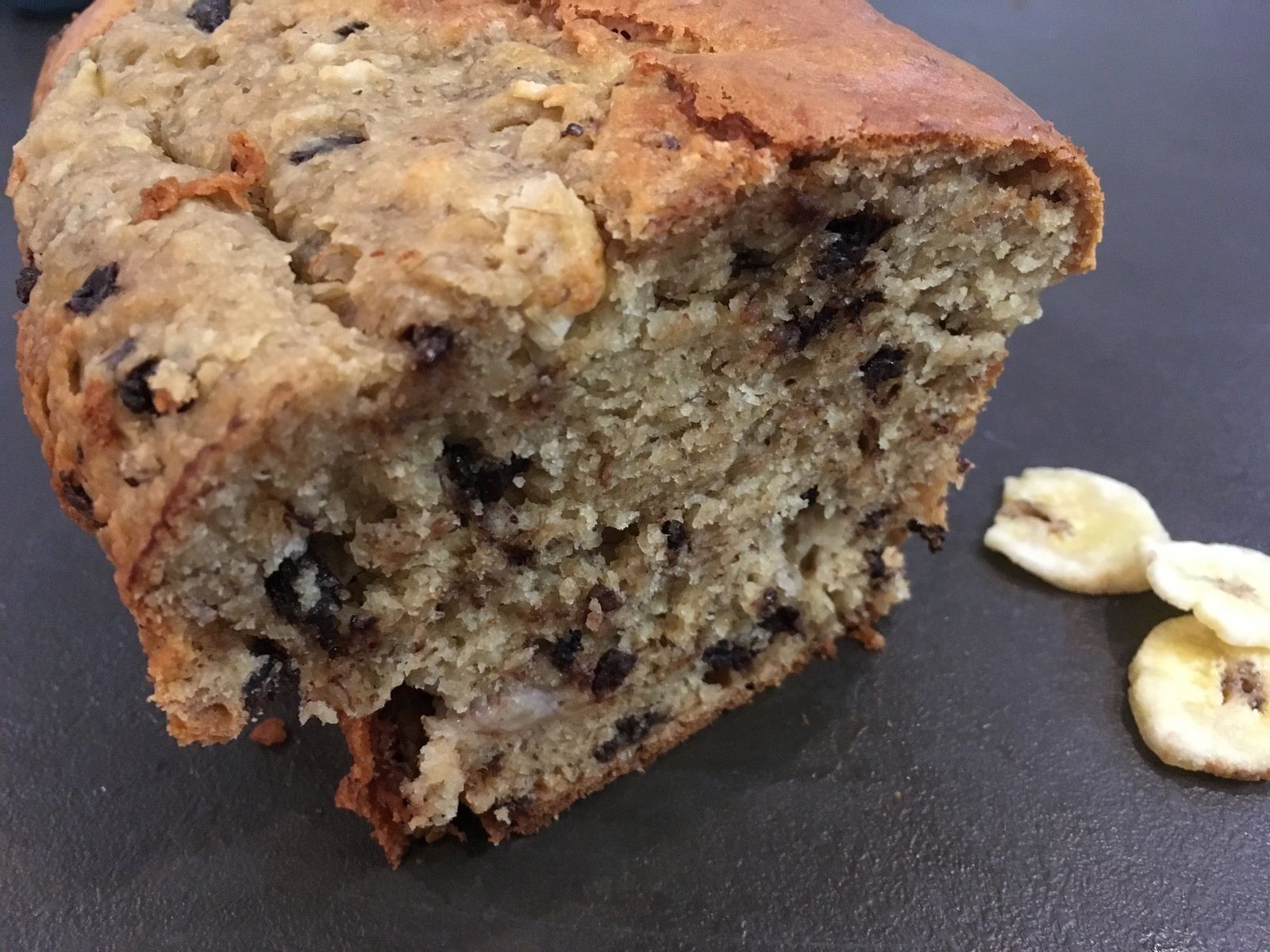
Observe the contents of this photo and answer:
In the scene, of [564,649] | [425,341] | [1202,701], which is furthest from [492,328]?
[1202,701]

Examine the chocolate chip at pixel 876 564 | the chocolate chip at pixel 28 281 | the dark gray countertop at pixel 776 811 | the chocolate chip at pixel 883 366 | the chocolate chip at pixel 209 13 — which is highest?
the chocolate chip at pixel 209 13

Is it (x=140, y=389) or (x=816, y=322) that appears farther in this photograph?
(x=816, y=322)

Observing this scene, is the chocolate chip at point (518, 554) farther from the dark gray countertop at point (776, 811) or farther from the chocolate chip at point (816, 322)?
the dark gray countertop at point (776, 811)

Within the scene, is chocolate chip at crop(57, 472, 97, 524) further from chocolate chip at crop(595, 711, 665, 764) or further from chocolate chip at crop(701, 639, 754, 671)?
chocolate chip at crop(701, 639, 754, 671)

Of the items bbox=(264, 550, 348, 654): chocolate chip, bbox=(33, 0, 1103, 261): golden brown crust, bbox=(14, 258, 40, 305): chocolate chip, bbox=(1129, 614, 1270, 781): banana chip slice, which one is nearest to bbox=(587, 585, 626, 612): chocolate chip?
bbox=(264, 550, 348, 654): chocolate chip

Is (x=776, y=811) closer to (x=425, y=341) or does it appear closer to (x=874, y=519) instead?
(x=874, y=519)

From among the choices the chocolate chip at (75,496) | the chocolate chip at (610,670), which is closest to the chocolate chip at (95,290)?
the chocolate chip at (75,496)
